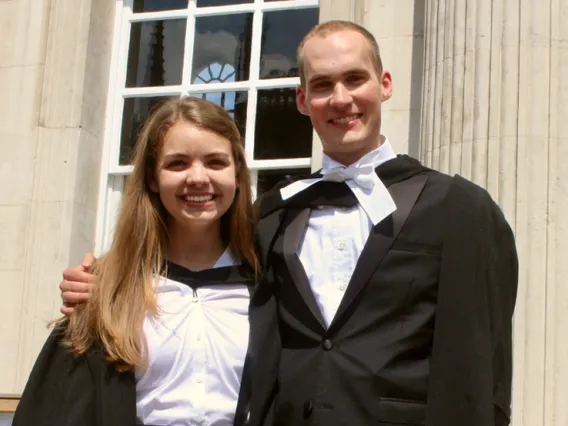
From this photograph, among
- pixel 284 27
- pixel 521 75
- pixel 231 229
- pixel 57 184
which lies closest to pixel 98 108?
pixel 57 184

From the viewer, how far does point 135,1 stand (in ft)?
21.8

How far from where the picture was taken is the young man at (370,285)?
2.35 m

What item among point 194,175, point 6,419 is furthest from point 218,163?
point 6,419

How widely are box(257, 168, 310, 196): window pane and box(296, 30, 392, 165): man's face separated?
3229 mm

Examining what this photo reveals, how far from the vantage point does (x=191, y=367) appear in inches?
104

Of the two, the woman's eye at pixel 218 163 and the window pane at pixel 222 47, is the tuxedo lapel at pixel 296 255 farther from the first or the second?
the window pane at pixel 222 47

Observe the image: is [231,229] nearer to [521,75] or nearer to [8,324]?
[521,75]

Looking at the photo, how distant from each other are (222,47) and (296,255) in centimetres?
400

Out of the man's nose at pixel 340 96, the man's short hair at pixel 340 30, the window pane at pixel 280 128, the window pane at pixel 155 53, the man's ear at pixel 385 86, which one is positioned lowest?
the man's nose at pixel 340 96

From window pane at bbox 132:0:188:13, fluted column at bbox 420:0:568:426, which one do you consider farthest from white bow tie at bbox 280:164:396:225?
window pane at bbox 132:0:188:13

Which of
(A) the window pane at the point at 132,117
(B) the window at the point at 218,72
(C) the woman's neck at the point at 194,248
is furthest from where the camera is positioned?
(A) the window pane at the point at 132,117

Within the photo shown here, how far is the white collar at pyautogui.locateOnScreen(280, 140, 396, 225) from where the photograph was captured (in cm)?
253

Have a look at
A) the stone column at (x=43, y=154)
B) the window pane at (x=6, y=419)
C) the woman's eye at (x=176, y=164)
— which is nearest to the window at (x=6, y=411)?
the window pane at (x=6, y=419)

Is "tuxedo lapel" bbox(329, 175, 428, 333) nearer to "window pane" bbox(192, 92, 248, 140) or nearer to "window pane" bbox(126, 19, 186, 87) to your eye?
"window pane" bbox(192, 92, 248, 140)
